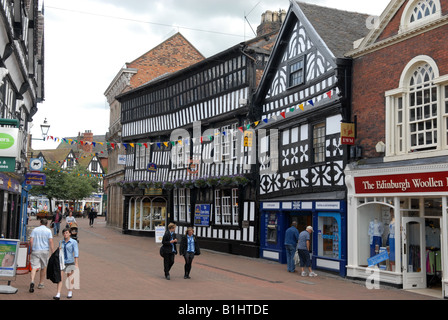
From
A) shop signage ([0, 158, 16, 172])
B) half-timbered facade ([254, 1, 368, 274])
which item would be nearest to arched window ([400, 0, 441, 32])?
half-timbered facade ([254, 1, 368, 274])

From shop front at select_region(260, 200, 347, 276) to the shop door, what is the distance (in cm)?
220

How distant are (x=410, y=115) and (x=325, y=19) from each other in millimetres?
6897

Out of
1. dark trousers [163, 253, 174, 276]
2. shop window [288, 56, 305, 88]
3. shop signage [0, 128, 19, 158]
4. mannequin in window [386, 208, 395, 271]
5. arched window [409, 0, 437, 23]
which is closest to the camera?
shop signage [0, 128, 19, 158]

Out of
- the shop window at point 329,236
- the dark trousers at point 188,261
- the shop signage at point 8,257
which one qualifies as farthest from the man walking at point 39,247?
the shop window at point 329,236

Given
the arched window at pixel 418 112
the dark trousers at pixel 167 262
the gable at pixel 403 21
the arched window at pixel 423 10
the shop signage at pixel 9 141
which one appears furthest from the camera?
the dark trousers at pixel 167 262

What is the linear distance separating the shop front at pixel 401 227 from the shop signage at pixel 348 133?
41.3 inches

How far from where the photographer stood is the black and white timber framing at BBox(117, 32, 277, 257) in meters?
22.4

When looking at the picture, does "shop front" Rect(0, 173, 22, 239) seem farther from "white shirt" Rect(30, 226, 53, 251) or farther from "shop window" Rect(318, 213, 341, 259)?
"shop window" Rect(318, 213, 341, 259)

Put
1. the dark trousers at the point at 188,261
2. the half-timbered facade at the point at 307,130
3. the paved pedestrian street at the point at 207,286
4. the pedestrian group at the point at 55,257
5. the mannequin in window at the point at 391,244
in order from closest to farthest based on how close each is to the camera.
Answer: the pedestrian group at the point at 55,257 < the paved pedestrian street at the point at 207,286 < the mannequin in window at the point at 391,244 < the dark trousers at the point at 188,261 < the half-timbered facade at the point at 307,130

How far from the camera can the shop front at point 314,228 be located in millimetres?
15759

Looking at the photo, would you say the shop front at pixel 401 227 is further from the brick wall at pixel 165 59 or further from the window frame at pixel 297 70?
the brick wall at pixel 165 59

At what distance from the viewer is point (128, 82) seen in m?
38.5

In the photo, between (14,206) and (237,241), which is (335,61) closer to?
(237,241)

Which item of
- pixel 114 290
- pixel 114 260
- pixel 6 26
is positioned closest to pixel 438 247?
pixel 114 290
